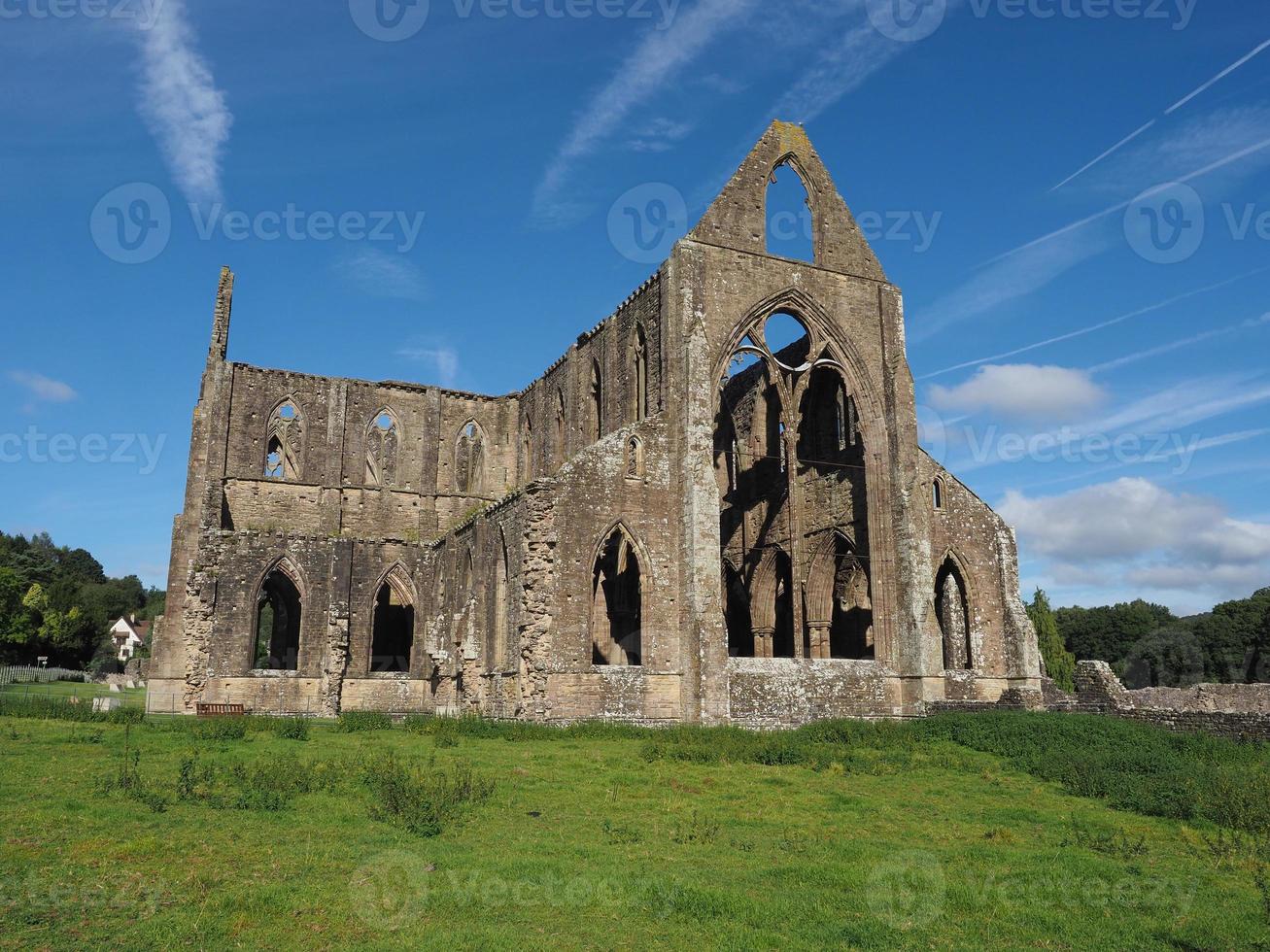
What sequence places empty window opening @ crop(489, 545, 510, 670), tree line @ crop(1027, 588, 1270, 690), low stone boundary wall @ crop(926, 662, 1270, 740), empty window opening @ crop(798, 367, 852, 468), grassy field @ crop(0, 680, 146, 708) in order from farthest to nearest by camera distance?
tree line @ crop(1027, 588, 1270, 690), empty window opening @ crop(798, 367, 852, 468), grassy field @ crop(0, 680, 146, 708), empty window opening @ crop(489, 545, 510, 670), low stone boundary wall @ crop(926, 662, 1270, 740)

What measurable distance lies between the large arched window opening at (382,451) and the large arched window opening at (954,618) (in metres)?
21.5

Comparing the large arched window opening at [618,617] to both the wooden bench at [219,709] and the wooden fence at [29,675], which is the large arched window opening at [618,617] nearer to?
the wooden bench at [219,709]

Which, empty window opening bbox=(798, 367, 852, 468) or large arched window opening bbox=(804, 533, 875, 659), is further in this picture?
empty window opening bbox=(798, 367, 852, 468)

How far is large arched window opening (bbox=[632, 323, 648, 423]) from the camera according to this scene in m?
27.8

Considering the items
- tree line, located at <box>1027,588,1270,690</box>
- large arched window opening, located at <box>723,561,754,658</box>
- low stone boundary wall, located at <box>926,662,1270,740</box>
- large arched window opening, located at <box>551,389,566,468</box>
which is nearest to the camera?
low stone boundary wall, located at <box>926,662,1270,740</box>

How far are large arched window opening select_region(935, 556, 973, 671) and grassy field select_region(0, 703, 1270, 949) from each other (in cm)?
922

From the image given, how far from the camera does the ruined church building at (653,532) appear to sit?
941 inches

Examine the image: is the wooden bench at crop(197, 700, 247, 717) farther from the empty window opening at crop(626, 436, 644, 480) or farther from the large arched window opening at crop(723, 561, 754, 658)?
the large arched window opening at crop(723, 561, 754, 658)

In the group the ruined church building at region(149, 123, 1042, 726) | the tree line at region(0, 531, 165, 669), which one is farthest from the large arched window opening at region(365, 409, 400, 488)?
the tree line at region(0, 531, 165, 669)

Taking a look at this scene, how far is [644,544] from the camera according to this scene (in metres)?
24.3

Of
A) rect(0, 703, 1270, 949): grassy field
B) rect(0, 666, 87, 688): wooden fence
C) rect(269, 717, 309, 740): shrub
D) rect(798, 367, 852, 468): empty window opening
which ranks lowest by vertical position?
rect(0, 703, 1270, 949): grassy field

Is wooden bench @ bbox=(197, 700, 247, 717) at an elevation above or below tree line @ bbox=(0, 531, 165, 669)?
below

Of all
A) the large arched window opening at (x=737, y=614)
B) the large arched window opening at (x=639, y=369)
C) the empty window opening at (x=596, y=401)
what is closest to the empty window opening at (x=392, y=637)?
the empty window opening at (x=596, y=401)

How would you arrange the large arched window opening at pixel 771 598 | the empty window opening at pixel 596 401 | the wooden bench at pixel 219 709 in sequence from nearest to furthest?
the wooden bench at pixel 219 709 → the empty window opening at pixel 596 401 → the large arched window opening at pixel 771 598
